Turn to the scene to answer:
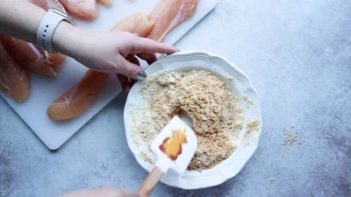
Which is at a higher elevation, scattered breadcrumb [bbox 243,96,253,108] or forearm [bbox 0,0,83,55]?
forearm [bbox 0,0,83,55]

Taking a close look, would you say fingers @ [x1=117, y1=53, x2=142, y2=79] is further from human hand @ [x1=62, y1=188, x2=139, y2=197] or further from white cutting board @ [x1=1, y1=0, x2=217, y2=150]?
human hand @ [x1=62, y1=188, x2=139, y2=197]

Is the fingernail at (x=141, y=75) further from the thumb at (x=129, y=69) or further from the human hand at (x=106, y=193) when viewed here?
the human hand at (x=106, y=193)

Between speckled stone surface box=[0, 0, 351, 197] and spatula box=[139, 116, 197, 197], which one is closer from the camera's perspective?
spatula box=[139, 116, 197, 197]

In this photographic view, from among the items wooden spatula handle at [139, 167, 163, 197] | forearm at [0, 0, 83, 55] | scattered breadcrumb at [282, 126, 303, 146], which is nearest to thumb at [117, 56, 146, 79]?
forearm at [0, 0, 83, 55]

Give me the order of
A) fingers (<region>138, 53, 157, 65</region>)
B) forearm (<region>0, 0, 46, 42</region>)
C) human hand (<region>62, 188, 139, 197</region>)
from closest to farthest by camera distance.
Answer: human hand (<region>62, 188, 139, 197</region>) → forearm (<region>0, 0, 46, 42</region>) → fingers (<region>138, 53, 157, 65</region>)

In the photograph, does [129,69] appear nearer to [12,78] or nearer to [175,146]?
[175,146]

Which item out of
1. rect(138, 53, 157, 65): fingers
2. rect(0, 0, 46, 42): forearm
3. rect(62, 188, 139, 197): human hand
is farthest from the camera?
rect(138, 53, 157, 65): fingers

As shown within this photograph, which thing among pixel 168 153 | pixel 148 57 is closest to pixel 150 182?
pixel 168 153

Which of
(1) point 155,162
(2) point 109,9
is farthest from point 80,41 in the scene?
(1) point 155,162
